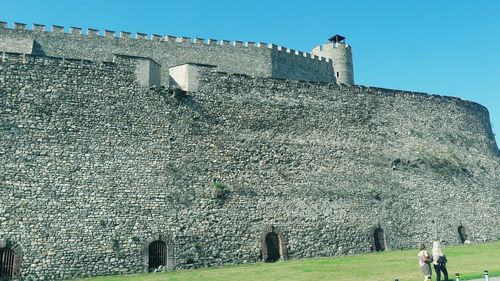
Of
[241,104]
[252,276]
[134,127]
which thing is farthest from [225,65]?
[252,276]

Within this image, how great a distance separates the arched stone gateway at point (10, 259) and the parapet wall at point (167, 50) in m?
17.1

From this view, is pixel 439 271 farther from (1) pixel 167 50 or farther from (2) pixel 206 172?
(1) pixel 167 50

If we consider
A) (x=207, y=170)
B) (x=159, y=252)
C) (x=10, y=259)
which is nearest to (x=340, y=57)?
(x=207, y=170)

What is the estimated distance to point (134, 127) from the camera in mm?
19844

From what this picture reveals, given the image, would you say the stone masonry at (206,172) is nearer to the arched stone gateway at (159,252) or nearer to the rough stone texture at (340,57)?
the arched stone gateway at (159,252)

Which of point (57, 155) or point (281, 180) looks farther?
point (281, 180)

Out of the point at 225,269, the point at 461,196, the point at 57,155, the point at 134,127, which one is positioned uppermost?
the point at 134,127

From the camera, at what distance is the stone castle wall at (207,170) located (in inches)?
706

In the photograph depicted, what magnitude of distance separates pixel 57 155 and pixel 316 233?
11768mm

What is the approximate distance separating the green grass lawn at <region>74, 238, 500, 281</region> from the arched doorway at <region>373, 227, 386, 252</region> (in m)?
2.13

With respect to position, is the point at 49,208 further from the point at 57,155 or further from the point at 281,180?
the point at 281,180

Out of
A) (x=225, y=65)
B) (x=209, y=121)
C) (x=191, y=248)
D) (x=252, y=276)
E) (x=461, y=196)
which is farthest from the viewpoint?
(x=225, y=65)

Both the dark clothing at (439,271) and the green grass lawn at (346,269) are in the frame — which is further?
the green grass lawn at (346,269)

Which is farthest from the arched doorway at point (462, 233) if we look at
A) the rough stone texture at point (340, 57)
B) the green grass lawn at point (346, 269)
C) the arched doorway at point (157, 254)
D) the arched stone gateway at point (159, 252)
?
the rough stone texture at point (340, 57)
